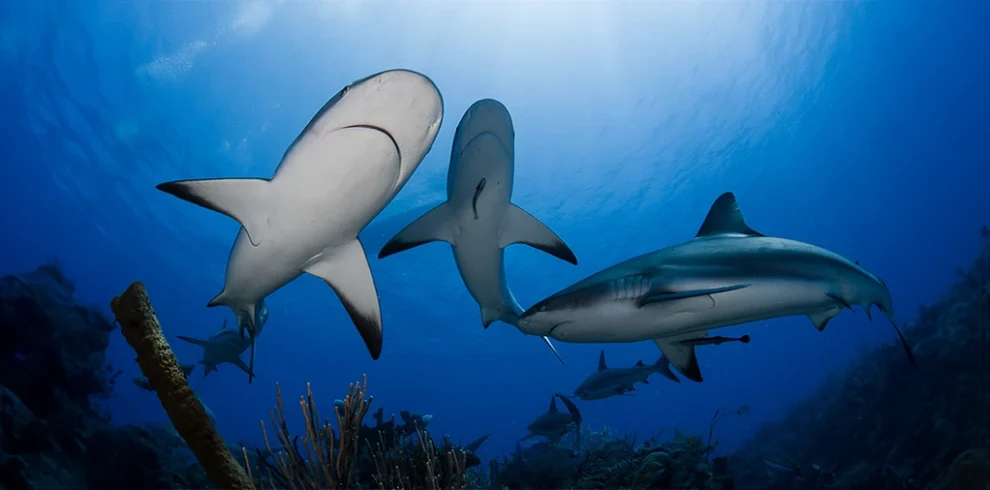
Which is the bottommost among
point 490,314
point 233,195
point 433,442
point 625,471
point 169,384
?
point 625,471

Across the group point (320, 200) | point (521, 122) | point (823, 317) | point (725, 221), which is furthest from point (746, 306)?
point (521, 122)

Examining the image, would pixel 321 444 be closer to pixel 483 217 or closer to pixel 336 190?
pixel 336 190

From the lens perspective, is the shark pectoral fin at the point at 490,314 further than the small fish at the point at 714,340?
Yes

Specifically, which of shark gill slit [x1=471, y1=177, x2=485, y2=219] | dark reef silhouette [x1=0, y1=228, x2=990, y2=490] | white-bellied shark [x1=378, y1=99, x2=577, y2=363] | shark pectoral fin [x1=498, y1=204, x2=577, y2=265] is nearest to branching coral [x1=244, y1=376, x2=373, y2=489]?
dark reef silhouette [x1=0, y1=228, x2=990, y2=490]

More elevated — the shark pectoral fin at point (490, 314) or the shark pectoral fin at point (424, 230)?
the shark pectoral fin at point (424, 230)

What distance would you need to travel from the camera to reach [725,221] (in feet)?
14.5

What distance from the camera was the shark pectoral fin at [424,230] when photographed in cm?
586

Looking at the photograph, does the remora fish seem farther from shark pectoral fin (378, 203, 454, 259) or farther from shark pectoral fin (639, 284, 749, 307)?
shark pectoral fin (639, 284, 749, 307)

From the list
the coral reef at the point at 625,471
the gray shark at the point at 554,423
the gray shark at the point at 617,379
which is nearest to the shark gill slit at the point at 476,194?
the gray shark at the point at 617,379

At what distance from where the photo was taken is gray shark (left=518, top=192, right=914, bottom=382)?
3.54 metres

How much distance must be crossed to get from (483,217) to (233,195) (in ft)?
9.70

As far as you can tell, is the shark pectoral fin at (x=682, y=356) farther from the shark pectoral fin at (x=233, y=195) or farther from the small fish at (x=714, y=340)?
the shark pectoral fin at (x=233, y=195)

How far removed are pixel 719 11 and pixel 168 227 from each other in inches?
1583

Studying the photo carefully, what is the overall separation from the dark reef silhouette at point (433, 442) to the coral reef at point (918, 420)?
0.15 ft
